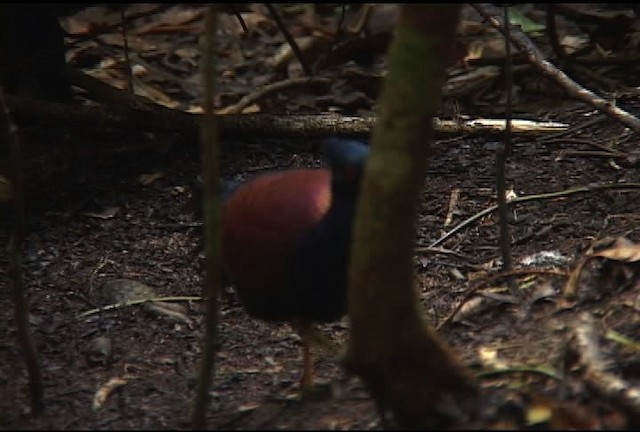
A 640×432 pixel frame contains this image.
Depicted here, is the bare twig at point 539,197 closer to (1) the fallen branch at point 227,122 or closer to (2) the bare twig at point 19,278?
(1) the fallen branch at point 227,122

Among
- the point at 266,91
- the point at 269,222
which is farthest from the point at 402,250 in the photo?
the point at 266,91

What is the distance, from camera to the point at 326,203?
Result: 109 inches

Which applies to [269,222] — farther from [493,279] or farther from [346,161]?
[493,279]

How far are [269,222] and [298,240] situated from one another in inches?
4.5

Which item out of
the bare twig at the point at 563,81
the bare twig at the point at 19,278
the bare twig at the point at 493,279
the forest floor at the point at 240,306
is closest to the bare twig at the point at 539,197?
the forest floor at the point at 240,306

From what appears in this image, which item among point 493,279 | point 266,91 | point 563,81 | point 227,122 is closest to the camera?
point 493,279

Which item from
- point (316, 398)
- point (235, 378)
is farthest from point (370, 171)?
point (235, 378)

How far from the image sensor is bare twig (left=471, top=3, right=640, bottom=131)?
4004 mm

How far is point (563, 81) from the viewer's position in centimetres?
422

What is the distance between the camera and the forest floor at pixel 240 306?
268cm

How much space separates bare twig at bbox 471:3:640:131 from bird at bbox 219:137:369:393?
1331 mm

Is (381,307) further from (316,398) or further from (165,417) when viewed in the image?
(165,417)

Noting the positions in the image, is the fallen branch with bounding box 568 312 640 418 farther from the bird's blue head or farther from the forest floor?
the bird's blue head

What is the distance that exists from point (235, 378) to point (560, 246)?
1.15 meters
